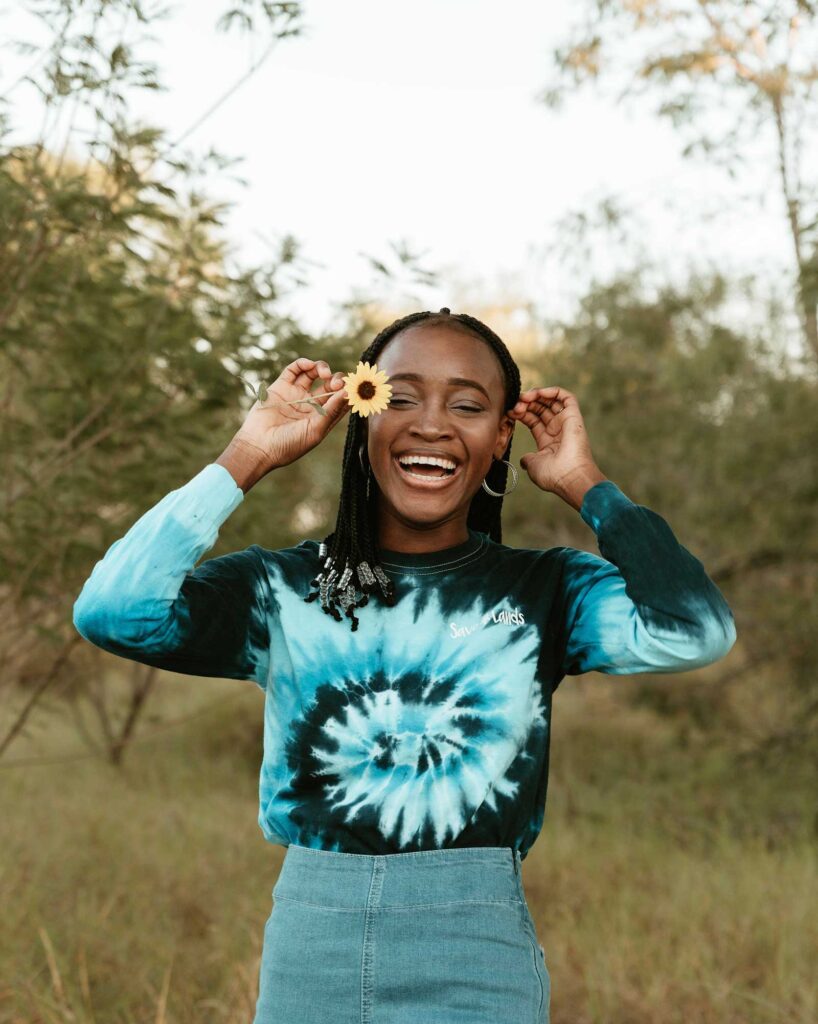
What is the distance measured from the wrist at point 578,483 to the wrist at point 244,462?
0.54m

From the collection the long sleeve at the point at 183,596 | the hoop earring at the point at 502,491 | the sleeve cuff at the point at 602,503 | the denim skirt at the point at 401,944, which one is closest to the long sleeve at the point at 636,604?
the sleeve cuff at the point at 602,503

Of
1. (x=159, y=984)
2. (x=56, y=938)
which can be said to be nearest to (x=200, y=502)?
(x=159, y=984)

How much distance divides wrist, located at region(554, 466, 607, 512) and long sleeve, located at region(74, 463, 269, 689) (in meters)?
0.57

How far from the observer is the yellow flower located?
78.7 inches

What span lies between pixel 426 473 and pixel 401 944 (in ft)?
2.58

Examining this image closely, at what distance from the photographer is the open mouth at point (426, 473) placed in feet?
6.72

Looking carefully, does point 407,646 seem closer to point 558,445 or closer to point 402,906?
point 402,906

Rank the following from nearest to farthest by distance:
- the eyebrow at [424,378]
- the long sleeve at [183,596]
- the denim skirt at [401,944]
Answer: the denim skirt at [401,944] → the long sleeve at [183,596] → the eyebrow at [424,378]

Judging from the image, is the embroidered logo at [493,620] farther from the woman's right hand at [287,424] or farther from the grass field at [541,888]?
the grass field at [541,888]

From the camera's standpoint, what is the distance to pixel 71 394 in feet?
13.8

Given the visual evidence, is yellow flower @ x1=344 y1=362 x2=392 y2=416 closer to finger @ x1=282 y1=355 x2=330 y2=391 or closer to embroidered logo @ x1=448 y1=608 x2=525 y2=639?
finger @ x1=282 y1=355 x2=330 y2=391

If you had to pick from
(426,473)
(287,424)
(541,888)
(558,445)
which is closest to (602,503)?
(558,445)

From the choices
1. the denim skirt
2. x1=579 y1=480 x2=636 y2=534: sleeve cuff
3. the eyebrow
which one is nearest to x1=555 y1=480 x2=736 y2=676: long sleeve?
x1=579 y1=480 x2=636 y2=534: sleeve cuff

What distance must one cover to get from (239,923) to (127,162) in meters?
3.21
